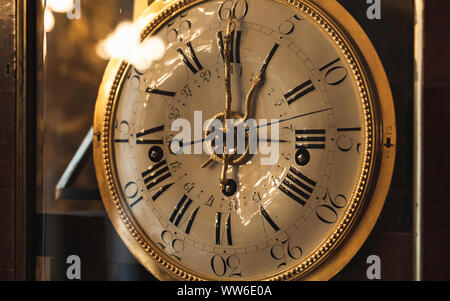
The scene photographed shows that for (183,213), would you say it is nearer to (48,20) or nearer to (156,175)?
(156,175)

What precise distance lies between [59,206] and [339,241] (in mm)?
625

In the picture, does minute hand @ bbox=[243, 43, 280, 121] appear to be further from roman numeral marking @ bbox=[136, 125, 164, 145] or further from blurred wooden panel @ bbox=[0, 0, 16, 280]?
blurred wooden panel @ bbox=[0, 0, 16, 280]

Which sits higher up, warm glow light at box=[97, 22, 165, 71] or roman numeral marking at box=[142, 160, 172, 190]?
warm glow light at box=[97, 22, 165, 71]

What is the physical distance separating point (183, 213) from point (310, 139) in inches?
11.8

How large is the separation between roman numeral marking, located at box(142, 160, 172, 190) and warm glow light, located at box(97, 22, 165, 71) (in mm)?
210

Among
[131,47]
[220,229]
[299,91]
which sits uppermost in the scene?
[131,47]

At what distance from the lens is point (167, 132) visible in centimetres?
108

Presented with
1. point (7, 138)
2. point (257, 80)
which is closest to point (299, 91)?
point (257, 80)

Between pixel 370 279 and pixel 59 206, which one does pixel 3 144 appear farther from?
pixel 370 279

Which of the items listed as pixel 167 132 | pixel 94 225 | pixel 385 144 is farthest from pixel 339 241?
pixel 94 225

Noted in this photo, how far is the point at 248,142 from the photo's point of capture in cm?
102

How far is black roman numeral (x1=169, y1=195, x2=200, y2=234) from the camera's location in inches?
41.4

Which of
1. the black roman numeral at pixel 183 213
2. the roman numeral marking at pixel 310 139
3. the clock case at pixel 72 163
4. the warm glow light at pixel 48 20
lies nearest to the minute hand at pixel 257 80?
the roman numeral marking at pixel 310 139

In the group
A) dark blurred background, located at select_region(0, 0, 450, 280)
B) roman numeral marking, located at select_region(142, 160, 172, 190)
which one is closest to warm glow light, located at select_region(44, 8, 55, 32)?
dark blurred background, located at select_region(0, 0, 450, 280)
